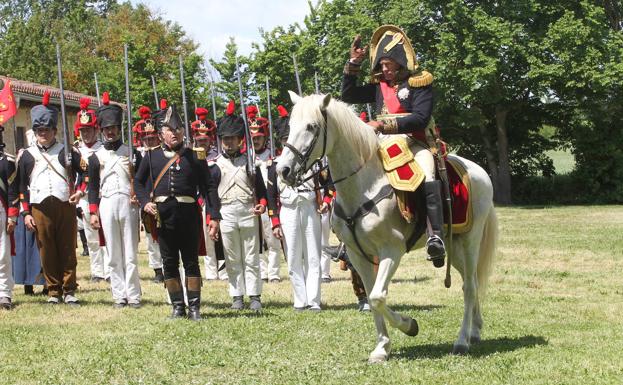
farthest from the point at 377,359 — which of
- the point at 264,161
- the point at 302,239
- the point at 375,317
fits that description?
the point at 264,161

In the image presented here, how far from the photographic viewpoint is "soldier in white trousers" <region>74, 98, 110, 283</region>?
12.3 metres

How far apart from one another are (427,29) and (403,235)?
3245 cm

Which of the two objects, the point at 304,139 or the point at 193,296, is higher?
the point at 304,139

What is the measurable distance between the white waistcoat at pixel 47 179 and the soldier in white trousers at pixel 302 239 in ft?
8.90

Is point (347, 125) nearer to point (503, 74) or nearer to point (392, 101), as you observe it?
point (392, 101)

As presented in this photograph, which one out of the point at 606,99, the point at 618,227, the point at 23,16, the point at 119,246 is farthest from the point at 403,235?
the point at 23,16

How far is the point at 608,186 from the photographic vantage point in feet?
128

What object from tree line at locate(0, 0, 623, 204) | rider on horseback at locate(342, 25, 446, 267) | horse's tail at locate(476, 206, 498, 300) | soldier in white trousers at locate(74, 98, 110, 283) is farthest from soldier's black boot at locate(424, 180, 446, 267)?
tree line at locate(0, 0, 623, 204)

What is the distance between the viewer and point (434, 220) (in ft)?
26.0

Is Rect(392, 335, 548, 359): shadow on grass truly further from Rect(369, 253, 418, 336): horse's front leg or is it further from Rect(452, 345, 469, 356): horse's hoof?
Rect(369, 253, 418, 336): horse's front leg

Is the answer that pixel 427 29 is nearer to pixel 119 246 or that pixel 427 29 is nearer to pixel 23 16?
pixel 119 246

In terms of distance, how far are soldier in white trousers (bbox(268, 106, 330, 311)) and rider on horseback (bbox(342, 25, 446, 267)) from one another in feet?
9.79

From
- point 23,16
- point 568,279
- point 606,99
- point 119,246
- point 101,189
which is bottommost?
point 568,279

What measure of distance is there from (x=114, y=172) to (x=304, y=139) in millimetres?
4843
